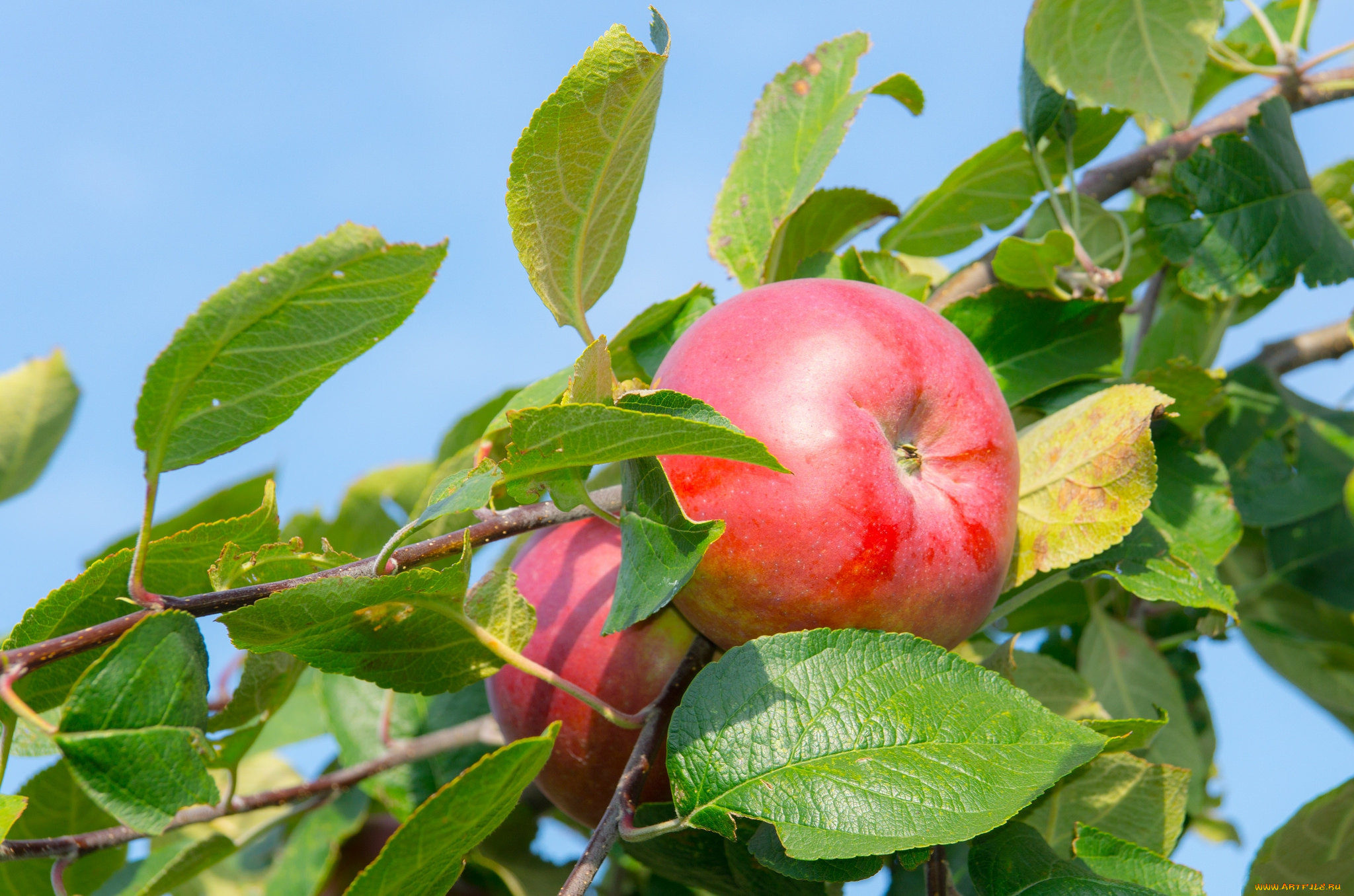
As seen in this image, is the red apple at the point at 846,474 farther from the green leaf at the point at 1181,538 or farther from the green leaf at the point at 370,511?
the green leaf at the point at 370,511

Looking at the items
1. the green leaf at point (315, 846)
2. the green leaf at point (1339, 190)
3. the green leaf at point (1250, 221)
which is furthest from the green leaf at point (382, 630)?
the green leaf at point (1339, 190)

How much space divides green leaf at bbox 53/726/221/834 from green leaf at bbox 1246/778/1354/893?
1.00 meters

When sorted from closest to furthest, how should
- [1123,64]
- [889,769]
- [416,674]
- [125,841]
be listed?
[889,769] < [416,674] < [125,841] < [1123,64]

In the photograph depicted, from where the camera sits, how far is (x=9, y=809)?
0.68 meters

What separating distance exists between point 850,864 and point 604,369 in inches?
16.8

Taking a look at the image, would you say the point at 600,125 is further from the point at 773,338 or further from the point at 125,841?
the point at 125,841

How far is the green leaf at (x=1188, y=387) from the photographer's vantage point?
1.17m

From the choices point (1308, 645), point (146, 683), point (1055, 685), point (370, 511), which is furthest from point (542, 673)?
point (1308, 645)

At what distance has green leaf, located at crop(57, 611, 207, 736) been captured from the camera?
638 mm

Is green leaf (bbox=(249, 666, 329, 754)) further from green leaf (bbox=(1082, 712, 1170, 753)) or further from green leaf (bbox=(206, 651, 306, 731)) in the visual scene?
green leaf (bbox=(1082, 712, 1170, 753))

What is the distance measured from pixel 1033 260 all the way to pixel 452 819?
82cm

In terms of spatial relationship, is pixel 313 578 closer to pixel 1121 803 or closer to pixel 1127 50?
pixel 1121 803

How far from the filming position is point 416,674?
2.76 ft

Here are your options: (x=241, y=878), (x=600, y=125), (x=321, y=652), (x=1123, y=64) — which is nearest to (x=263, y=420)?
(x=321, y=652)
